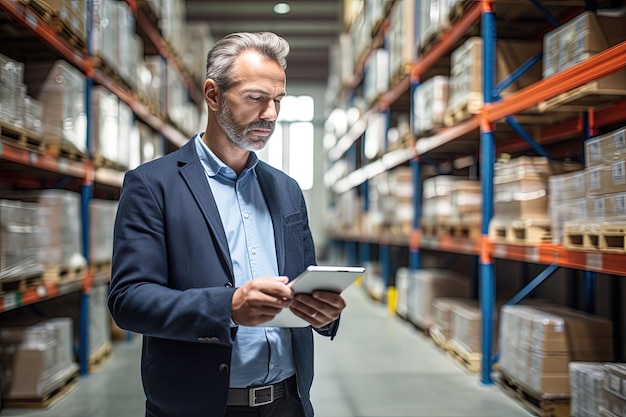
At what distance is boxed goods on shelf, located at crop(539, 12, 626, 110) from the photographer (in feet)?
13.4

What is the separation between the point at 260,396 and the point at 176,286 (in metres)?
0.47

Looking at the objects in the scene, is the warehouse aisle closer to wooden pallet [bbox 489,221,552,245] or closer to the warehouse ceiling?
wooden pallet [bbox 489,221,552,245]

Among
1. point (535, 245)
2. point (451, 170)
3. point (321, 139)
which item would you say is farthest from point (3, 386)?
point (321, 139)

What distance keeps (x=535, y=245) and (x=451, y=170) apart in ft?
16.7

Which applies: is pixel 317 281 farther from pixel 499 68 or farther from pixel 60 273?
pixel 499 68

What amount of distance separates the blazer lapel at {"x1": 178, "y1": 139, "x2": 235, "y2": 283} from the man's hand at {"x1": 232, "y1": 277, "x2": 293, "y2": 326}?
0.89ft

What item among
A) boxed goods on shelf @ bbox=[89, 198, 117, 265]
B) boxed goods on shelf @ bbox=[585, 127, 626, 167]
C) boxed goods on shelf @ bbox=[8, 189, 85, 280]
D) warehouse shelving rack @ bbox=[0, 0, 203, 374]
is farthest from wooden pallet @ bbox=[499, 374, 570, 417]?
boxed goods on shelf @ bbox=[89, 198, 117, 265]

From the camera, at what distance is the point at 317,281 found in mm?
1847

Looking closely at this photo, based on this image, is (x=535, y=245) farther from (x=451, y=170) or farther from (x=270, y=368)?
(x=451, y=170)

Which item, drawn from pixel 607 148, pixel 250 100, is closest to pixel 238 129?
pixel 250 100

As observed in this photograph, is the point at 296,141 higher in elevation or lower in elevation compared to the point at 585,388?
higher

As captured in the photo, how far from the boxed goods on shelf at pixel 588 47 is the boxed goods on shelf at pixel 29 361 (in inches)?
160

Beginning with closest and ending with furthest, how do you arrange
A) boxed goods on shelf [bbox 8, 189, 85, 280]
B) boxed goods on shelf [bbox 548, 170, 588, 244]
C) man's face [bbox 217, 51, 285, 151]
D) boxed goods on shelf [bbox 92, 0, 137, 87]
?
man's face [bbox 217, 51, 285, 151] → boxed goods on shelf [bbox 548, 170, 588, 244] → boxed goods on shelf [bbox 8, 189, 85, 280] → boxed goods on shelf [bbox 92, 0, 137, 87]

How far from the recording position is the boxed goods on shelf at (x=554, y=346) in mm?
4348
